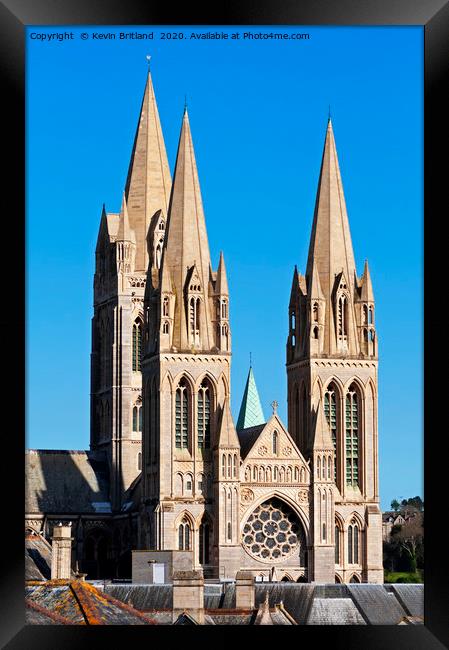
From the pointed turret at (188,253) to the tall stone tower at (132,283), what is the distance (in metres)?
10.2

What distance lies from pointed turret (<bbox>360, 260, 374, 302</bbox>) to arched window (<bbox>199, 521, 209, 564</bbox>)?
989cm

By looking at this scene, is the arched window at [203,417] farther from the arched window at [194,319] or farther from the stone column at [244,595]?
the stone column at [244,595]

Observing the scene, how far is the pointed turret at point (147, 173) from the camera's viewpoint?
251ft

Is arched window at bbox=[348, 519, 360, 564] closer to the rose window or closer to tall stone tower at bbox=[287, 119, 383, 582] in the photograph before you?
tall stone tower at bbox=[287, 119, 383, 582]

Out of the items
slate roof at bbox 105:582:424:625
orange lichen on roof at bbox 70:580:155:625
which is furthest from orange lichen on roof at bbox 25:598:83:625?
slate roof at bbox 105:582:424:625

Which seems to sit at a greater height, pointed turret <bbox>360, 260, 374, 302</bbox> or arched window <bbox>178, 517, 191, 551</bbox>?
pointed turret <bbox>360, 260, 374, 302</bbox>

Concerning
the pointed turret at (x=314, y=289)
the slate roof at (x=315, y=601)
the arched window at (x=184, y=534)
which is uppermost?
the pointed turret at (x=314, y=289)

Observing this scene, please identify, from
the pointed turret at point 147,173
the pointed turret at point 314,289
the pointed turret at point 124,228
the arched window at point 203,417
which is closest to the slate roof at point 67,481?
the pointed turret at point 147,173

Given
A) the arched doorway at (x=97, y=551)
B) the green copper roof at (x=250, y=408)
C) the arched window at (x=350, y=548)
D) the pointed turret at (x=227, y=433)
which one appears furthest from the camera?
the green copper roof at (x=250, y=408)

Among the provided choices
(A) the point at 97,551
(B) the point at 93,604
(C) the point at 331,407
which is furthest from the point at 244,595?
(A) the point at 97,551

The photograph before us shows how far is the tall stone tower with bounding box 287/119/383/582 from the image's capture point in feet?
214
